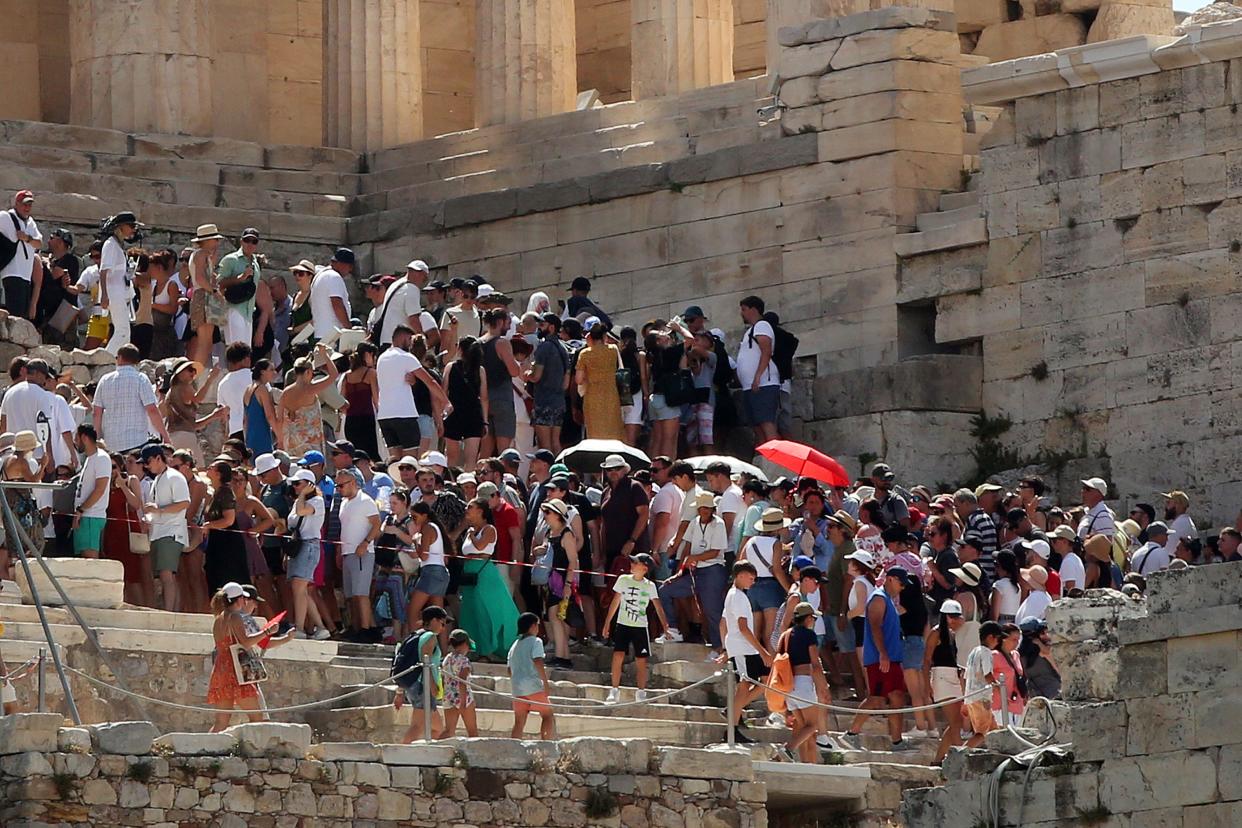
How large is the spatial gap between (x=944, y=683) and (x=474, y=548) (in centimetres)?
345

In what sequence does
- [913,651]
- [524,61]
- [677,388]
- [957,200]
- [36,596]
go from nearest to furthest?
1. [36,596]
2. [913,651]
3. [677,388]
4. [957,200]
5. [524,61]

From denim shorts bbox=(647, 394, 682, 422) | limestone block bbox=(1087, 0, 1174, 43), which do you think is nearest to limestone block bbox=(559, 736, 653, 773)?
denim shorts bbox=(647, 394, 682, 422)

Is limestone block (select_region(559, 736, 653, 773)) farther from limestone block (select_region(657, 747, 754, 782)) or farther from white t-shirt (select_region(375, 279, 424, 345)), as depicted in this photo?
white t-shirt (select_region(375, 279, 424, 345))

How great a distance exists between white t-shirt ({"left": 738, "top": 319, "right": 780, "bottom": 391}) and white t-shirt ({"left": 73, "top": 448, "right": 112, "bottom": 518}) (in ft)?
24.0

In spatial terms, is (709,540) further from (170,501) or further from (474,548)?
(170,501)

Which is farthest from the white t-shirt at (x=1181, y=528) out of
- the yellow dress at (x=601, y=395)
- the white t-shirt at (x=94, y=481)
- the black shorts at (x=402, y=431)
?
the white t-shirt at (x=94, y=481)

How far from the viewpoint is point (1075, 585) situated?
87.6 ft

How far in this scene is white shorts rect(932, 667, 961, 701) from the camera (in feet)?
83.9

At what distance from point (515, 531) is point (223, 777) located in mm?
4395

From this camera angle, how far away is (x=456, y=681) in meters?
23.8

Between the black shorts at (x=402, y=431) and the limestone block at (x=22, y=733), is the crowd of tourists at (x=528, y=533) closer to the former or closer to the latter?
the black shorts at (x=402, y=431)

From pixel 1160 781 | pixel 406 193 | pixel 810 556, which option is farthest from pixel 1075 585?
pixel 406 193

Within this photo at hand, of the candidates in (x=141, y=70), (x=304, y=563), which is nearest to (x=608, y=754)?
(x=304, y=563)

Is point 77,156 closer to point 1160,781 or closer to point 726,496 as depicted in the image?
point 726,496
